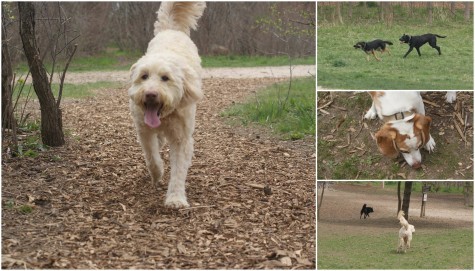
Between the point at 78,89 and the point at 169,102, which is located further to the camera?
the point at 78,89

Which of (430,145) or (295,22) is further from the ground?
(295,22)

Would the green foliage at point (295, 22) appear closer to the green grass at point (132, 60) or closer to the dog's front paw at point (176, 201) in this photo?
the dog's front paw at point (176, 201)

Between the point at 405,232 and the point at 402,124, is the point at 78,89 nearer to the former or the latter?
the point at 402,124

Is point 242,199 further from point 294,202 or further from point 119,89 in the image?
point 119,89

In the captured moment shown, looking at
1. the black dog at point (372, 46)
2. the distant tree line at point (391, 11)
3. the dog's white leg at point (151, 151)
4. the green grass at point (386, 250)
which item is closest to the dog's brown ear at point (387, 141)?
the green grass at point (386, 250)

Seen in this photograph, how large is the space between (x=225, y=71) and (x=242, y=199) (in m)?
13.4

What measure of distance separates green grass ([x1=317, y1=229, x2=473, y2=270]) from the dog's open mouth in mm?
2259

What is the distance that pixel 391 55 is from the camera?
5238mm

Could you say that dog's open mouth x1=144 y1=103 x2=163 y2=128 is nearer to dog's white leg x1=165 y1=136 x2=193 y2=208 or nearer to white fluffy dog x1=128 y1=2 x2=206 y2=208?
white fluffy dog x1=128 y1=2 x2=206 y2=208

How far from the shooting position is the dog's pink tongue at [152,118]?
6.25 metres

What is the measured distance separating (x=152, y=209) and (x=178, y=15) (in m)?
2.63

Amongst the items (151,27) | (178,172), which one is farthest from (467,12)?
(151,27)

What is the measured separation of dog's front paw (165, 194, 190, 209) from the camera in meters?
6.41

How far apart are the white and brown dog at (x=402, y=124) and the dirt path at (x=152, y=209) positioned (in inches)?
48.8
